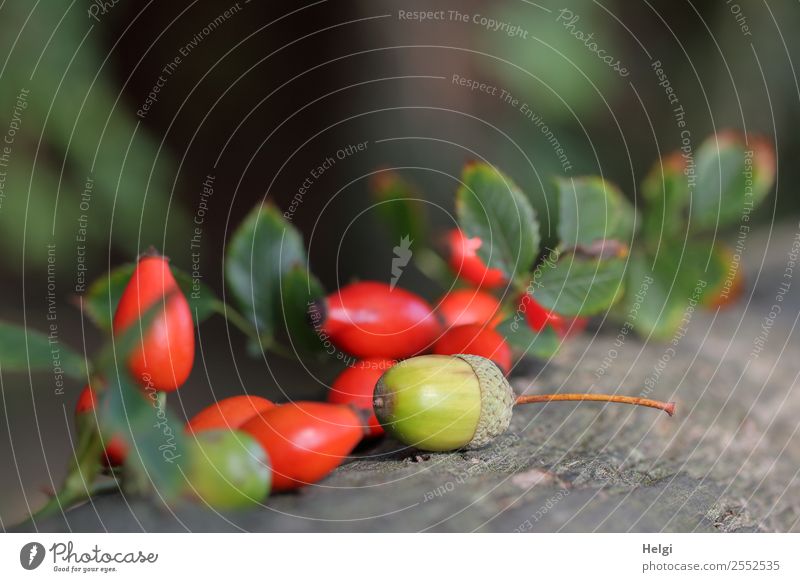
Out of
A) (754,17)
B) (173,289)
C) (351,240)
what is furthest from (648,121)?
(173,289)

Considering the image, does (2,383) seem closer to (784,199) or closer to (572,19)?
(572,19)

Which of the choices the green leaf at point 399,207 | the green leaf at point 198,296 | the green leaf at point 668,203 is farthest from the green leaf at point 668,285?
the green leaf at point 198,296

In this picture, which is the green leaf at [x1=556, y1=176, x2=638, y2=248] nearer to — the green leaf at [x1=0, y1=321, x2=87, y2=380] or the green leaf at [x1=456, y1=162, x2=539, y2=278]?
the green leaf at [x1=456, y1=162, x2=539, y2=278]

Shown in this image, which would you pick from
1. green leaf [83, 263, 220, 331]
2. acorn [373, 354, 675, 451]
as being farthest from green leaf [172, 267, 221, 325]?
acorn [373, 354, 675, 451]

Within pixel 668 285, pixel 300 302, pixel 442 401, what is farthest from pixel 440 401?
pixel 668 285

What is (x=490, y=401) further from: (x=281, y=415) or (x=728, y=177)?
(x=728, y=177)
